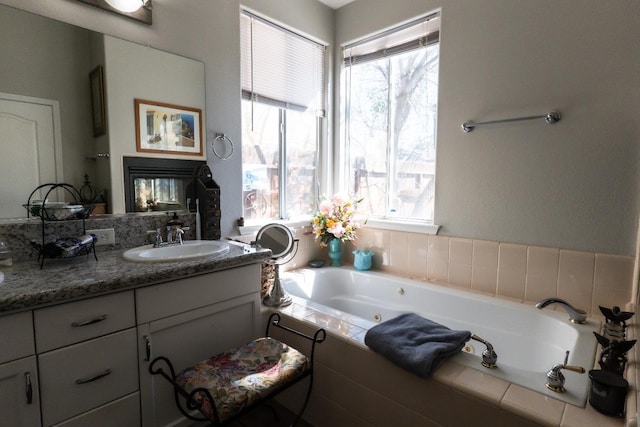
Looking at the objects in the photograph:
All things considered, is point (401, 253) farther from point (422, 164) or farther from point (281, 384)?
point (281, 384)

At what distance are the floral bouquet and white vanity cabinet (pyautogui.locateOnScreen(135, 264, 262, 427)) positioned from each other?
1.00 meters

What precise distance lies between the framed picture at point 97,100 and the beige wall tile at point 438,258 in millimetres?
2108

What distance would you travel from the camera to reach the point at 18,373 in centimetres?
103

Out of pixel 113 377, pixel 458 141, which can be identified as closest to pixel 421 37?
pixel 458 141

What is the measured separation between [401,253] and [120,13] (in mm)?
2279

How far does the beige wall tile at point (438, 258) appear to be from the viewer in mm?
2336

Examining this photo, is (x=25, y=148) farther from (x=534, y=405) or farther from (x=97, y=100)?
(x=534, y=405)

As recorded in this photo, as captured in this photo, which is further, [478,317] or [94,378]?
[478,317]

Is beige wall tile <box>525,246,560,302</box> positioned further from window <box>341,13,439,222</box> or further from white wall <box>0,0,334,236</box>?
white wall <box>0,0,334,236</box>

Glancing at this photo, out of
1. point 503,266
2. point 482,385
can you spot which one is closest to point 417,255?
point 503,266

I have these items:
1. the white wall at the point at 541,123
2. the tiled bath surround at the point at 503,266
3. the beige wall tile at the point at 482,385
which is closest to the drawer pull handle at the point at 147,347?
the beige wall tile at the point at 482,385

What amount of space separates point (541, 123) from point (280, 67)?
179 cm

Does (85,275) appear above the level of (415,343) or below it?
above

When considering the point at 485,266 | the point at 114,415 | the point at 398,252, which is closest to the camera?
the point at 114,415
